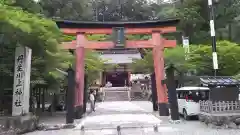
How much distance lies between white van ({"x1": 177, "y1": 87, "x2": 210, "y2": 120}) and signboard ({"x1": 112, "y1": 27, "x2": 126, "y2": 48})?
5.12 m

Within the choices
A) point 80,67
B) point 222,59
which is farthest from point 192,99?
point 222,59

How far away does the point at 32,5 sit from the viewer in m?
19.6

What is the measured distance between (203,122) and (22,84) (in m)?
8.82

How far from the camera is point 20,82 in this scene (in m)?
12.8

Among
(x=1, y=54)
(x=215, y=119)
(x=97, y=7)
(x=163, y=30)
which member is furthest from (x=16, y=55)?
(x=97, y=7)

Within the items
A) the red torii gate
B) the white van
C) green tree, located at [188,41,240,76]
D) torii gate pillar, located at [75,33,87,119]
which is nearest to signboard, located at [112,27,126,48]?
the red torii gate

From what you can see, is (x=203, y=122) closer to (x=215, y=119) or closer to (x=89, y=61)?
(x=215, y=119)

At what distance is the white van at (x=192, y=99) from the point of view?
1600cm

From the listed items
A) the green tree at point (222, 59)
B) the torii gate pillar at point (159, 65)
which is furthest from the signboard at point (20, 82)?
the green tree at point (222, 59)

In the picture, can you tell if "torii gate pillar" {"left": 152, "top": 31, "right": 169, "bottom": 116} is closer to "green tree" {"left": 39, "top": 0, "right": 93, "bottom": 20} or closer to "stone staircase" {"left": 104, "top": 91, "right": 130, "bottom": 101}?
"stone staircase" {"left": 104, "top": 91, "right": 130, "bottom": 101}

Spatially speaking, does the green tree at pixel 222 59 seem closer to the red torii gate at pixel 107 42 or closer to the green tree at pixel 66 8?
the red torii gate at pixel 107 42

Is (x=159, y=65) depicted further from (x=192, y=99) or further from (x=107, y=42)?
(x=192, y=99)

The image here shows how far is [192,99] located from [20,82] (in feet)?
30.0

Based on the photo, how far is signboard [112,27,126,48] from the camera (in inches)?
769
